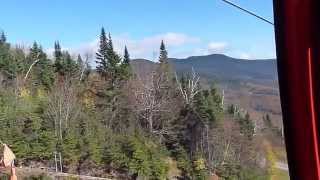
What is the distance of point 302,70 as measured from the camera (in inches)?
29.6

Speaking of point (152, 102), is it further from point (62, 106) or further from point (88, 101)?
point (62, 106)

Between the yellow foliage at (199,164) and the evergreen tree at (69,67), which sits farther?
the evergreen tree at (69,67)

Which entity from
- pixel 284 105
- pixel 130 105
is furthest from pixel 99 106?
pixel 284 105

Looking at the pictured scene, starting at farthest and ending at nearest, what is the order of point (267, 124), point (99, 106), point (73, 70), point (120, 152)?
point (267, 124) < point (73, 70) < point (99, 106) < point (120, 152)

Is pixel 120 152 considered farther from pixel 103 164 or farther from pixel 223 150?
pixel 223 150

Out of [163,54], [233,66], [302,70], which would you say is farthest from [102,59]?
[233,66]

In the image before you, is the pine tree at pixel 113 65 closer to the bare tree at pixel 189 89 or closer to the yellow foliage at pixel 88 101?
the yellow foliage at pixel 88 101

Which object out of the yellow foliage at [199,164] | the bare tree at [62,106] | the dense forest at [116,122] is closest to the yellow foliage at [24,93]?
the dense forest at [116,122]

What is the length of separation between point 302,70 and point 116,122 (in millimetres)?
19949

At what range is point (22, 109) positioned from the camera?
57.6ft

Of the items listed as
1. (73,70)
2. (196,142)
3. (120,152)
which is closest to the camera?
(120,152)

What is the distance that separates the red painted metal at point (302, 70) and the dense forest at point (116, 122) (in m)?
15.9

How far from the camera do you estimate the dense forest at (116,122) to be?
17109mm

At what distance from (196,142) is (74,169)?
4.43 metres
